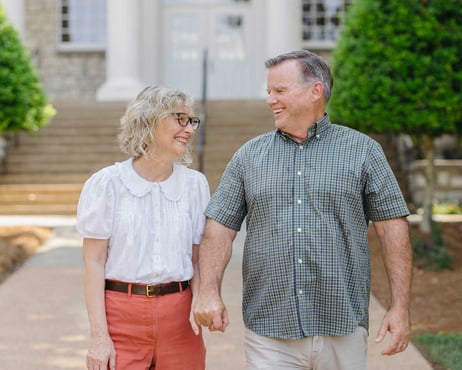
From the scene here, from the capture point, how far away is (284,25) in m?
16.3

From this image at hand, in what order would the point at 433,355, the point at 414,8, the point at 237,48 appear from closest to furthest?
1. the point at 433,355
2. the point at 414,8
3. the point at 237,48

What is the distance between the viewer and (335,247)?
3025mm

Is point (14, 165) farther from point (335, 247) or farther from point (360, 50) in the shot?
point (335, 247)

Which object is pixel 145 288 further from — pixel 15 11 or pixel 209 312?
pixel 15 11

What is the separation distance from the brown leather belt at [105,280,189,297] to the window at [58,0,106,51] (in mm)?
16345

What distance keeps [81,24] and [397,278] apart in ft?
56.3

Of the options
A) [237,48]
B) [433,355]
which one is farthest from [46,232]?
[237,48]

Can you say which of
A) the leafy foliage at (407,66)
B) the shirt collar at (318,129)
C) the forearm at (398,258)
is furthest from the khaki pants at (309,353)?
the leafy foliage at (407,66)

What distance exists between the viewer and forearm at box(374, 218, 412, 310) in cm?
306

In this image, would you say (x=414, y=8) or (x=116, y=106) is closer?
(x=414, y=8)

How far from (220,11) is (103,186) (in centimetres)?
1641

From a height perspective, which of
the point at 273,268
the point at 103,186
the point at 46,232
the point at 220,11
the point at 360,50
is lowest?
the point at 46,232

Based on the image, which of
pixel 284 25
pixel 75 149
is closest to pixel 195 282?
pixel 75 149

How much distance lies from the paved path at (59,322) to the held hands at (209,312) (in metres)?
2.19
